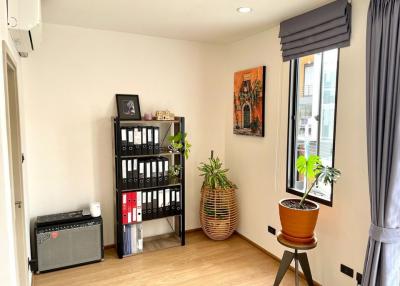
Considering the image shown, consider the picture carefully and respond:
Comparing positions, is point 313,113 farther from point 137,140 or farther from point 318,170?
point 137,140

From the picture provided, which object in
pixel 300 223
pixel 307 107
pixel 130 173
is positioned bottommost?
pixel 300 223

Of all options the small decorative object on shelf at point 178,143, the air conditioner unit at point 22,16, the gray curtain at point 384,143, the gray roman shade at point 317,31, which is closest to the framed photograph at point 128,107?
the small decorative object on shelf at point 178,143

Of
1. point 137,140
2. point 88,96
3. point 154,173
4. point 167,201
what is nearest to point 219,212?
point 167,201

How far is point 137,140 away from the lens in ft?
10.6

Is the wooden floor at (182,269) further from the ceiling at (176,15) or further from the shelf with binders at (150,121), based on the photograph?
the ceiling at (176,15)

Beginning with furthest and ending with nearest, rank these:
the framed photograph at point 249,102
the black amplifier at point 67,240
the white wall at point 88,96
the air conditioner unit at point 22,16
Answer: the framed photograph at point 249,102 → the white wall at point 88,96 → the black amplifier at point 67,240 → the air conditioner unit at point 22,16

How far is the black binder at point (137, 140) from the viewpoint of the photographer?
3.20 metres

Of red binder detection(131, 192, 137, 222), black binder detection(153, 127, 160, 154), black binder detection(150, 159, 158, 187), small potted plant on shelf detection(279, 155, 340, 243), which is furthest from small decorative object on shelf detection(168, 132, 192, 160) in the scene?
small potted plant on shelf detection(279, 155, 340, 243)

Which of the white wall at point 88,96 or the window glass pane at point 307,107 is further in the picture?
the white wall at point 88,96

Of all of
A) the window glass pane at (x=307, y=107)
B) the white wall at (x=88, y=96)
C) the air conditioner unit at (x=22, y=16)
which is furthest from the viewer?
the white wall at (x=88, y=96)

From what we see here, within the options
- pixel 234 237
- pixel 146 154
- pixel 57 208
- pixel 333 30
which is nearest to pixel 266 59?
pixel 333 30

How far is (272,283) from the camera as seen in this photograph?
9.08ft

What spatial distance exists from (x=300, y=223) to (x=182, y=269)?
1.31 m

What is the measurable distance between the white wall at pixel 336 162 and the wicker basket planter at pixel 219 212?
203 mm
